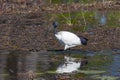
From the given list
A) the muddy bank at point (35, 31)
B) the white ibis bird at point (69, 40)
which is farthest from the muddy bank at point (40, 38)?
the white ibis bird at point (69, 40)

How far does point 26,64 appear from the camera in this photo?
1315 centimetres

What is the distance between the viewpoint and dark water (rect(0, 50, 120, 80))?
38.5 feet

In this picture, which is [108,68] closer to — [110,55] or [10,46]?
[110,55]

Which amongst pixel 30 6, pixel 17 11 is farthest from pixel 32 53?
pixel 30 6

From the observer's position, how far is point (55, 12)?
26.1 metres

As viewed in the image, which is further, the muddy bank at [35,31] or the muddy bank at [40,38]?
the muddy bank at [35,31]

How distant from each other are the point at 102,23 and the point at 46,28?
2699 mm

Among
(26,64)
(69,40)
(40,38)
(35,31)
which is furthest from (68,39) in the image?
(35,31)

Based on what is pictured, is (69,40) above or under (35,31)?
above

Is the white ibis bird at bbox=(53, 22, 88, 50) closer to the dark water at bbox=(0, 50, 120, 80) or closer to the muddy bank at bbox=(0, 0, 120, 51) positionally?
the dark water at bbox=(0, 50, 120, 80)

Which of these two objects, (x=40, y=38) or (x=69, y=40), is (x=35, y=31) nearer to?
(x=40, y=38)

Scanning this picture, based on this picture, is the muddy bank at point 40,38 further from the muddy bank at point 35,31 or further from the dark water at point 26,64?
the dark water at point 26,64

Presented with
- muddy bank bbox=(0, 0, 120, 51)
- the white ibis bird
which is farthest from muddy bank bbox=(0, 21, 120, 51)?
the white ibis bird

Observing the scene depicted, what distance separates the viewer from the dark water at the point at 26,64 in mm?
11727
